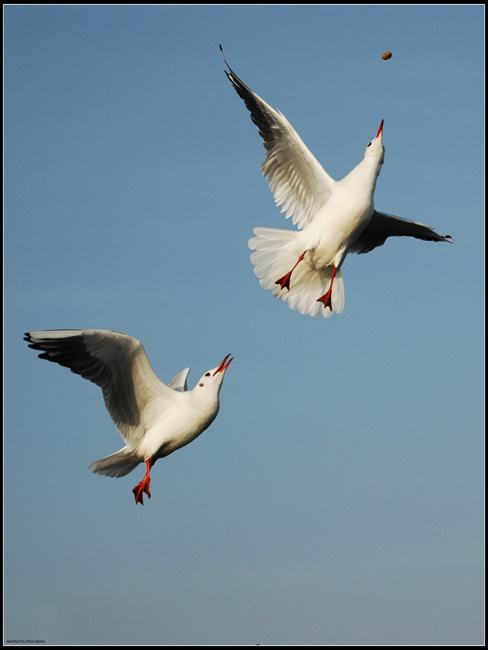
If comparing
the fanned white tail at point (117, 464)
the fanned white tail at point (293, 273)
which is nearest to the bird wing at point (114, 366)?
the fanned white tail at point (117, 464)

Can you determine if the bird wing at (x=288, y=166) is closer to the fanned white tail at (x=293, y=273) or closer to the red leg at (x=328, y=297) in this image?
the fanned white tail at (x=293, y=273)

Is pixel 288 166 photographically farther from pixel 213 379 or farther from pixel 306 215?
pixel 213 379

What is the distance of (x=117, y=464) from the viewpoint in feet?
33.4

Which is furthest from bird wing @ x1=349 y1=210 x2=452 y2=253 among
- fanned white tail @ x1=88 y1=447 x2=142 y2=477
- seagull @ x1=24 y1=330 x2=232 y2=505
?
fanned white tail @ x1=88 y1=447 x2=142 y2=477

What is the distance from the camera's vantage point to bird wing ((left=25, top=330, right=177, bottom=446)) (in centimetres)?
940

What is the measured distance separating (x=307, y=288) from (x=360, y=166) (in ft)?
4.49

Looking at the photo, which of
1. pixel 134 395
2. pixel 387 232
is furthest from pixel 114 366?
pixel 387 232

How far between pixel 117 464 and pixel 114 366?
1.02 m

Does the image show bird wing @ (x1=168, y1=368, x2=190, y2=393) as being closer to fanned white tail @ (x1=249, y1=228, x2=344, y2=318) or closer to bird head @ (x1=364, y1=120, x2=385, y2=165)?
fanned white tail @ (x1=249, y1=228, x2=344, y2=318)

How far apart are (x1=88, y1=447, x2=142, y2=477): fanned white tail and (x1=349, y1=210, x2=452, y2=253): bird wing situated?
3.72 meters

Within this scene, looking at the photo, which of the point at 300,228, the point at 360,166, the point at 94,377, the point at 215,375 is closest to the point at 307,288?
the point at 300,228

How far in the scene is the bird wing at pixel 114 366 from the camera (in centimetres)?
940

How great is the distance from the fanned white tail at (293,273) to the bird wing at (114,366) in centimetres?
222

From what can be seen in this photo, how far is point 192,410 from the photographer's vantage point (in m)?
9.82
